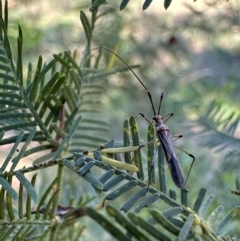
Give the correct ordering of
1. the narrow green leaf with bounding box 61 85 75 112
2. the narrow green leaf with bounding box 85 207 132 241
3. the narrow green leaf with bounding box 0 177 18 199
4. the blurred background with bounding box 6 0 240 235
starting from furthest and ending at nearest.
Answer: the blurred background with bounding box 6 0 240 235 → the narrow green leaf with bounding box 61 85 75 112 → the narrow green leaf with bounding box 0 177 18 199 → the narrow green leaf with bounding box 85 207 132 241

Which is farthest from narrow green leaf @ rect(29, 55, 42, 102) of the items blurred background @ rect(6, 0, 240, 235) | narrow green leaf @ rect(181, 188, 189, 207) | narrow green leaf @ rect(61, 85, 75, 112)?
blurred background @ rect(6, 0, 240, 235)

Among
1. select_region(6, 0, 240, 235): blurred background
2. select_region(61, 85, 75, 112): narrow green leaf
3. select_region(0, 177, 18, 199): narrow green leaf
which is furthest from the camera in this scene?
select_region(6, 0, 240, 235): blurred background

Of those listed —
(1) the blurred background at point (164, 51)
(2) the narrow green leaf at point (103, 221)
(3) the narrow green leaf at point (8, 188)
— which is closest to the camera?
(2) the narrow green leaf at point (103, 221)

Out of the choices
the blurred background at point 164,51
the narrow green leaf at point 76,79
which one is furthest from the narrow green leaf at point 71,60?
the blurred background at point 164,51

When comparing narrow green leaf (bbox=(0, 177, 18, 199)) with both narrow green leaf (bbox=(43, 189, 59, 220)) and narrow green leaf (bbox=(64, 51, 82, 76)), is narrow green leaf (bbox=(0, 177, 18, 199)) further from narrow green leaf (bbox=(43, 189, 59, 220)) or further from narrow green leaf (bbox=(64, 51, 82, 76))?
narrow green leaf (bbox=(64, 51, 82, 76))

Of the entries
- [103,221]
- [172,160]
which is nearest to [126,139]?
[172,160]

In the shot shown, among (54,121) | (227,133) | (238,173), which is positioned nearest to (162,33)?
(238,173)

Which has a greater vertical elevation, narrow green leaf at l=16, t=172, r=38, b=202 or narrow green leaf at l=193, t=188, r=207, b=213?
narrow green leaf at l=193, t=188, r=207, b=213

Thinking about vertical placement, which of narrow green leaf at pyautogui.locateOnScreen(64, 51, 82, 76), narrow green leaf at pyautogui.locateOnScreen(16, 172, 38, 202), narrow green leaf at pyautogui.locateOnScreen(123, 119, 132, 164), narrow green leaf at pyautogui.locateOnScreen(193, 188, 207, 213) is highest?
narrow green leaf at pyautogui.locateOnScreen(64, 51, 82, 76)

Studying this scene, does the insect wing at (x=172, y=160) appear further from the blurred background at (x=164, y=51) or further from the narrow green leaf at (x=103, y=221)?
the blurred background at (x=164, y=51)

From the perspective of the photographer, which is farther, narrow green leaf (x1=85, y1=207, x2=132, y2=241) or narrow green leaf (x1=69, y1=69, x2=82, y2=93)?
narrow green leaf (x1=69, y1=69, x2=82, y2=93)

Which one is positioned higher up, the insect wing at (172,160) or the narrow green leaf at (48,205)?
the insect wing at (172,160)

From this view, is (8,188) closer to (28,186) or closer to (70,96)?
(28,186)
